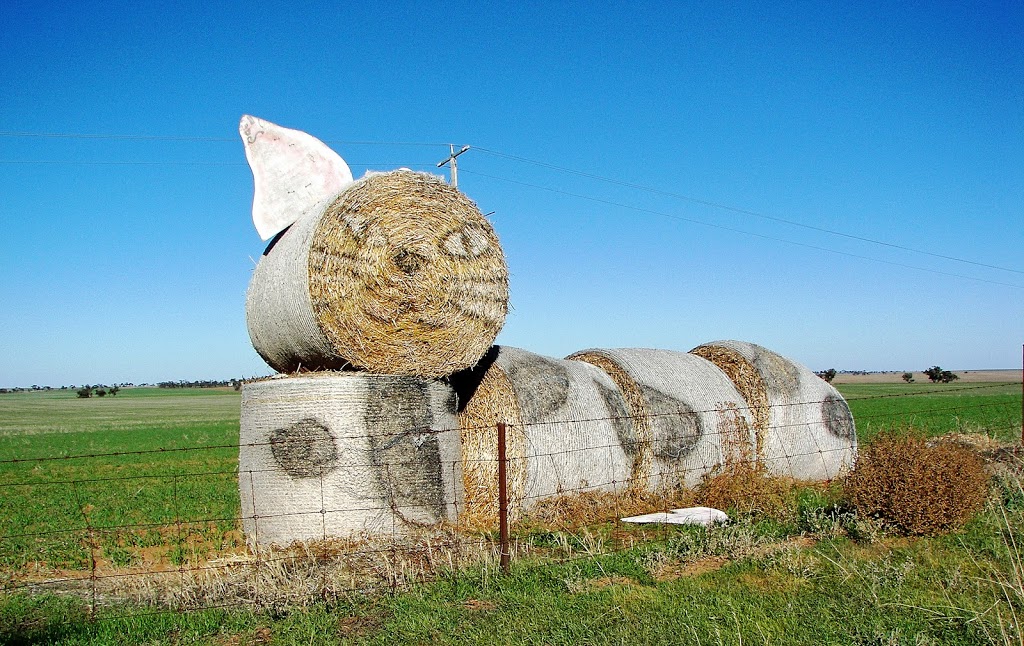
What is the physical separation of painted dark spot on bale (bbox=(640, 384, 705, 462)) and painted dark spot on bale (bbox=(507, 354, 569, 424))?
4.13ft

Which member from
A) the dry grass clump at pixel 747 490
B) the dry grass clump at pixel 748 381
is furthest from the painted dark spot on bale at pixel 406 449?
the dry grass clump at pixel 748 381

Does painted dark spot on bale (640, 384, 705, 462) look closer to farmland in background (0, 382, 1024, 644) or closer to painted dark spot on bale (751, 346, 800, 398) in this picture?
painted dark spot on bale (751, 346, 800, 398)

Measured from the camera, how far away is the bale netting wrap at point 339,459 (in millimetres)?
7395

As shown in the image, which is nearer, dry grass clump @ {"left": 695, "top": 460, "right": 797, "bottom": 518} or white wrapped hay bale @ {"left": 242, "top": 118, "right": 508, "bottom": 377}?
white wrapped hay bale @ {"left": 242, "top": 118, "right": 508, "bottom": 377}

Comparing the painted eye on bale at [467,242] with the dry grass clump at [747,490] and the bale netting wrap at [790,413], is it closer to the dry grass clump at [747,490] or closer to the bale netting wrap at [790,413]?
the dry grass clump at [747,490]

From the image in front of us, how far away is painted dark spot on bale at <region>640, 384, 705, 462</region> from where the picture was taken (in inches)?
393

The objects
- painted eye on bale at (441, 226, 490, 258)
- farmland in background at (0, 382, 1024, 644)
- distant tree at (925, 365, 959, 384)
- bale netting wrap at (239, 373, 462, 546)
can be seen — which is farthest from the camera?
distant tree at (925, 365, 959, 384)

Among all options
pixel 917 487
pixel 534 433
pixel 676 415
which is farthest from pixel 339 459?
pixel 917 487

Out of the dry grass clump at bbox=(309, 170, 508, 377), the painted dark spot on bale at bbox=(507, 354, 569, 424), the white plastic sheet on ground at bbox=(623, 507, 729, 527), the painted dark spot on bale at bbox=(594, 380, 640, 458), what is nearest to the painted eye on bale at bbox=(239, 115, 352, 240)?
the dry grass clump at bbox=(309, 170, 508, 377)

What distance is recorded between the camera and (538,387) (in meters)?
9.35

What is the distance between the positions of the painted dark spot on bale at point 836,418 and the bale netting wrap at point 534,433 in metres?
3.57

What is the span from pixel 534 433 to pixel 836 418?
205 inches

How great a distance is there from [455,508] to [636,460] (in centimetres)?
269

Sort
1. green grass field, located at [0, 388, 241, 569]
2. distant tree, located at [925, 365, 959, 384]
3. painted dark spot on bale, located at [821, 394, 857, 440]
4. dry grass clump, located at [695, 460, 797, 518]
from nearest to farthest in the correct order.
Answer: green grass field, located at [0, 388, 241, 569], dry grass clump, located at [695, 460, 797, 518], painted dark spot on bale, located at [821, 394, 857, 440], distant tree, located at [925, 365, 959, 384]
